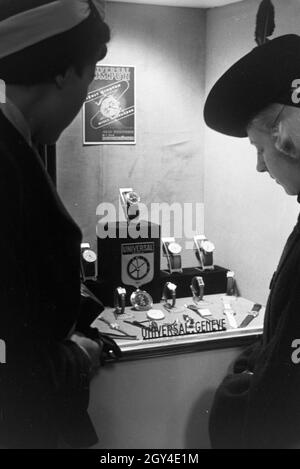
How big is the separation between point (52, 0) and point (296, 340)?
0.75 m

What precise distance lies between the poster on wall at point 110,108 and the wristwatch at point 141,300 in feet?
1.27

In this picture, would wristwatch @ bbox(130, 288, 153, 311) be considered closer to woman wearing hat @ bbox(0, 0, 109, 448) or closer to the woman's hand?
the woman's hand

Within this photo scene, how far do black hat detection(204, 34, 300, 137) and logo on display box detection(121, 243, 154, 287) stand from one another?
1.38 feet

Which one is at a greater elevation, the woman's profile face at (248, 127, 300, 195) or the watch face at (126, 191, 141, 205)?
the woman's profile face at (248, 127, 300, 195)

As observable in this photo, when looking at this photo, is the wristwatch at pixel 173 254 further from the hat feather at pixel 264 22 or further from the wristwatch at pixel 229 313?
the hat feather at pixel 264 22

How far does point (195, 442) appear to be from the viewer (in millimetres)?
1328

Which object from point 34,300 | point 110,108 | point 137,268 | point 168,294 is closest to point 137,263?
point 137,268

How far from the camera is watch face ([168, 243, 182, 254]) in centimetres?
138

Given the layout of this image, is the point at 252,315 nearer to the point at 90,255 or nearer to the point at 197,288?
the point at 197,288

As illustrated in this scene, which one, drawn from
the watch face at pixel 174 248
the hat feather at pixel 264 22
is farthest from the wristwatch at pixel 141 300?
the hat feather at pixel 264 22

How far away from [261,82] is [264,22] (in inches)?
11.2

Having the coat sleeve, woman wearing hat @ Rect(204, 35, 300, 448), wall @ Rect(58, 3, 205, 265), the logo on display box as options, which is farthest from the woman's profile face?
the logo on display box

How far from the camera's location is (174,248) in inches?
55.2

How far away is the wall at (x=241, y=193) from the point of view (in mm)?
1274
